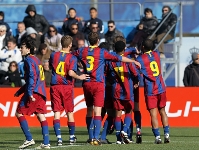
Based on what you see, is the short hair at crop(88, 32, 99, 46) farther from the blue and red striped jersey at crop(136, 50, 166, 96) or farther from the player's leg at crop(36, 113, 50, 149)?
the player's leg at crop(36, 113, 50, 149)

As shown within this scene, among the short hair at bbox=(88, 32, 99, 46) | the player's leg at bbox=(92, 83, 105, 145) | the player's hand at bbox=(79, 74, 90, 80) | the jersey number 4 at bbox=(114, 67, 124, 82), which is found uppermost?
the short hair at bbox=(88, 32, 99, 46)

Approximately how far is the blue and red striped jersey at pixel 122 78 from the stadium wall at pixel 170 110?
6.65 meters

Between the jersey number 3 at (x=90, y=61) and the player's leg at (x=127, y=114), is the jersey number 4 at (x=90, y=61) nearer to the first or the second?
the jersey number 3 at (x=90, y=61)

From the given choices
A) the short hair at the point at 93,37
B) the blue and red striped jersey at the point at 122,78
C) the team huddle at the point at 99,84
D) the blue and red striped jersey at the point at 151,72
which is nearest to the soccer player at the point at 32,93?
the team huddle at the point at 99,84

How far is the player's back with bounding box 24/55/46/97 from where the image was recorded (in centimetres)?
1382

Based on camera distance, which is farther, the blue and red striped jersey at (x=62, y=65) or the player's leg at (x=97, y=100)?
the blue and red striped jersey at (x=62, y=65)

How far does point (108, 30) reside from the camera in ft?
77.3

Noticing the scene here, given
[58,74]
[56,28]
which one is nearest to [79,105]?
[56,28]

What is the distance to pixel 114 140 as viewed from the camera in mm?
16391

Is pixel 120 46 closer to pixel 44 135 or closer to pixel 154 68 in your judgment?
pixel 154 68

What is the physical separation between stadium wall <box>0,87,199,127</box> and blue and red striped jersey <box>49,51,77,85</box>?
697 centimetres

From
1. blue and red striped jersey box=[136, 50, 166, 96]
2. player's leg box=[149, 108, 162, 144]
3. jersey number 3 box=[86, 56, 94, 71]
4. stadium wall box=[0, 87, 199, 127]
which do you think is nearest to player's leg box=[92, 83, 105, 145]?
jersey number 3 box=[86, 56, 94, 71]

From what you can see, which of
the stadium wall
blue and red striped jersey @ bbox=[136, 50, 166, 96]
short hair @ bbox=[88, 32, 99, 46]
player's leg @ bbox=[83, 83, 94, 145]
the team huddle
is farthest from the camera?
the stadium wall

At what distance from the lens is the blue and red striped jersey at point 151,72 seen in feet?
48.8
